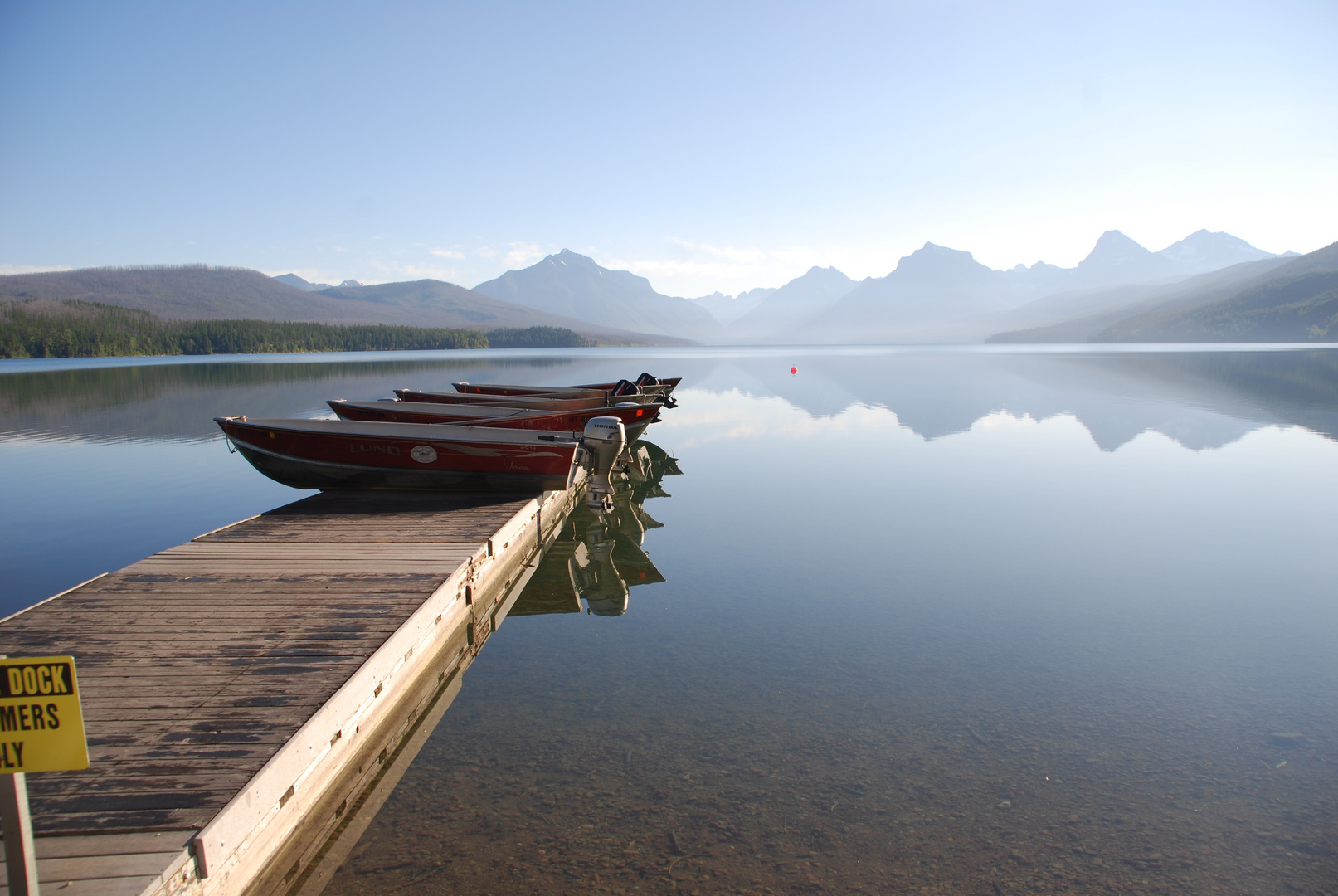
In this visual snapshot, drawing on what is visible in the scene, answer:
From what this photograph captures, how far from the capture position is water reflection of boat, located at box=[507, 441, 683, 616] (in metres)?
8.83

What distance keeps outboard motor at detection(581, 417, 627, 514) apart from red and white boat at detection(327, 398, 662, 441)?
2206 mm

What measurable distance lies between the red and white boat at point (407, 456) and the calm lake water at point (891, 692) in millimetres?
1856

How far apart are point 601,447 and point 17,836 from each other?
394 inches

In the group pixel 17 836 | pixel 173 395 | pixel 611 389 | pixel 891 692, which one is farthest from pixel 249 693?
pixel 173 395

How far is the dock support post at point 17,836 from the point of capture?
6.77ft

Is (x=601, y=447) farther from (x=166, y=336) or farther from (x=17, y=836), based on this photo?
(x=166, y=336)

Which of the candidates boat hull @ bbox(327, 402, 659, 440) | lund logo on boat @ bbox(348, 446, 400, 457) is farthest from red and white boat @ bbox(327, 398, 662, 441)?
lund logo on boat @ bbox(348, 446, 400, 457)

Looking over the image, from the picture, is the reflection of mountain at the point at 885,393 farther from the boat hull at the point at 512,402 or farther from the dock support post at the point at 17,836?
the dock support post at the point at 17,836

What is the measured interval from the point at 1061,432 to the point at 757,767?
68.9ft

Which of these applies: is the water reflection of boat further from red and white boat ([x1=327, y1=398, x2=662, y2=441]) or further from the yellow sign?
the yellow sign

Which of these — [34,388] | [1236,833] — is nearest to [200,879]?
[1236,833]

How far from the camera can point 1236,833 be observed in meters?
4.33

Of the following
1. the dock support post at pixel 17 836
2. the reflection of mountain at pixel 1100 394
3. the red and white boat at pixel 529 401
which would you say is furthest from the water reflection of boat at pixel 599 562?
the reflection of mountain at pixel 1100 394

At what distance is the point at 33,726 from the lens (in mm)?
2074
